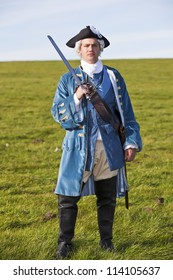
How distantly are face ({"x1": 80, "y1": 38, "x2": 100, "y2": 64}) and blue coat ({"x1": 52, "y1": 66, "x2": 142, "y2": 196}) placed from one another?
207 millimetres

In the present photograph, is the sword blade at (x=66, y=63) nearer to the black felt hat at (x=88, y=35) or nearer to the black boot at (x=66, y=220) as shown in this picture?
the black felt hat at (x=88, y=35)

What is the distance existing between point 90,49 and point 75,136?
37.0 inches

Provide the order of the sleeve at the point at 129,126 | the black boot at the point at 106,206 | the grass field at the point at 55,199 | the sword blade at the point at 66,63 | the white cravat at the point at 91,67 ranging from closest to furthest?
the sword blade at the point at 66,63
the white cravat at the point at 91,67
the sleeve at the point at 129,126
the black boot at the point at 106,206
the grass field at the point at 55,199

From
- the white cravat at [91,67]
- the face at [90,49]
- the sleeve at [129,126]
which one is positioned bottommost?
the sleeve at [129,126]

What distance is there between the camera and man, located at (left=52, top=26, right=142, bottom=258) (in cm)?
520

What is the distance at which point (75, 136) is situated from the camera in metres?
5.31

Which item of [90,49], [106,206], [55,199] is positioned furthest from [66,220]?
[55,199]

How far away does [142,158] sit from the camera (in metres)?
11.8

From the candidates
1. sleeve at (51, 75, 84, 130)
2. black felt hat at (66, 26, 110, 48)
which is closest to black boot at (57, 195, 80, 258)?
sleeve at (51, 75, 84, 130)

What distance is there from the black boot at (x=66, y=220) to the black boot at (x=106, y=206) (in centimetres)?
31

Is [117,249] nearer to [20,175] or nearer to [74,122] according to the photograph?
[74,122]

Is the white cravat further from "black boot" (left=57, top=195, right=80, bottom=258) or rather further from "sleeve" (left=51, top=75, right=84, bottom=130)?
"black boot" (left=57, top=195, right=80, bottom=258)

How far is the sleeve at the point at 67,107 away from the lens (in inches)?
203

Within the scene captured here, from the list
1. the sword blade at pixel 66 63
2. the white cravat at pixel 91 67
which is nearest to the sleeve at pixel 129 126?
the white cravat at pixel 91 67
